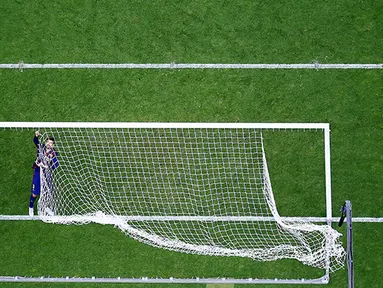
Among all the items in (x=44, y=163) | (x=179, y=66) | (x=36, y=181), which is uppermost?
(x=179, y=66)

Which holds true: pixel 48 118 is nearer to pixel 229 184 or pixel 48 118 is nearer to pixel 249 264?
pixel 229 184

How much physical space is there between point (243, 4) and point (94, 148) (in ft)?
12.3

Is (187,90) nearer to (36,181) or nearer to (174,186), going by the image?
(174,186)

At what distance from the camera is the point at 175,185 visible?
36.2ft

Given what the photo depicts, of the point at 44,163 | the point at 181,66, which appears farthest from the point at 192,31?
the point at 44,163

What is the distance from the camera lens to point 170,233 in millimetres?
10938

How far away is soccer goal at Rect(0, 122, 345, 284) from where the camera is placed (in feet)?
35.6

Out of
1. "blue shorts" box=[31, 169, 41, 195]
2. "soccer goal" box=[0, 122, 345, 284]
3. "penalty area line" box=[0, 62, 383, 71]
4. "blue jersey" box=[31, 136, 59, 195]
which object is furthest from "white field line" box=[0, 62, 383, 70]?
"blue shorts" box=[31, 169, 41, 195]

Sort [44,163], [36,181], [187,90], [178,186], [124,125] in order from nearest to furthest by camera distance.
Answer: [124,125] < [44,163] < [36,181] < [178,186] < [187,90]

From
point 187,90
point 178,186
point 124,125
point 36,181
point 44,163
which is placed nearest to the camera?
point 124,125

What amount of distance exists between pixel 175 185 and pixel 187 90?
173 centimetres

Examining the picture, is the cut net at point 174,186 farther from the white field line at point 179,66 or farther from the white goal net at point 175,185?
the white field line at point 179,66

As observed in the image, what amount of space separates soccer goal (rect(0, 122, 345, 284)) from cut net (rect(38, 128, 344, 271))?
0.06ft

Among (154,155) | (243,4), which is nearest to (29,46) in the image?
(154,155)
